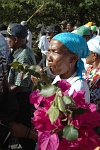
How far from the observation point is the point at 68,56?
8.69 feet

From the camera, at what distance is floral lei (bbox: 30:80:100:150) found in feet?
6.36

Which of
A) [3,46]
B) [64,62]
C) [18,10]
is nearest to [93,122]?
[64,62]

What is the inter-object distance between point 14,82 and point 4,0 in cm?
1435

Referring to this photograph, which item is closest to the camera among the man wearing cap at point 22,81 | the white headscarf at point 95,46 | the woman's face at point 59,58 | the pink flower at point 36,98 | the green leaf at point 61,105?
the green leaf at point 61,105

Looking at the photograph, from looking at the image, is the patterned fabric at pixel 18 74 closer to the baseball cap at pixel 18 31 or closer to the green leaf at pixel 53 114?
the baseball cap at pixel 18 31

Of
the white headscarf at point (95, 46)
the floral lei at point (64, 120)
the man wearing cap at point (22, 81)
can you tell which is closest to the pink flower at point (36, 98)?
the floral lei at point (64, 120)

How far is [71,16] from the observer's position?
20391mm

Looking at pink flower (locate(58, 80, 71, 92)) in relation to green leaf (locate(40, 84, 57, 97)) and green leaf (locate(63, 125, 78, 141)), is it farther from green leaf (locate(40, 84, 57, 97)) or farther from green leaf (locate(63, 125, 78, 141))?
green leaf (locate(63, 125, 78, 141))

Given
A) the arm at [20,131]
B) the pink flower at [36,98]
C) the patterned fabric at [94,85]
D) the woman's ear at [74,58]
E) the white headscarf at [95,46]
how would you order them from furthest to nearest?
the white headscarf at [95,46]
the patterned fabric at [94,85]
the woman's ear at [74,58]
the arm at [20,131]
the pink flower at [36,98]

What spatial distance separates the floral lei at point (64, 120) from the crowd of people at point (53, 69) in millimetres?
280

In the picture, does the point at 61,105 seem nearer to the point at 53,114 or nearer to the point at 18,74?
the point at 53,114

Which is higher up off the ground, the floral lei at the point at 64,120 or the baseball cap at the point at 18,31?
the floral lei at the point at 64,120

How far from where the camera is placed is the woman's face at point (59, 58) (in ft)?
8.41

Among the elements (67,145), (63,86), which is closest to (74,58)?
(63,86)
